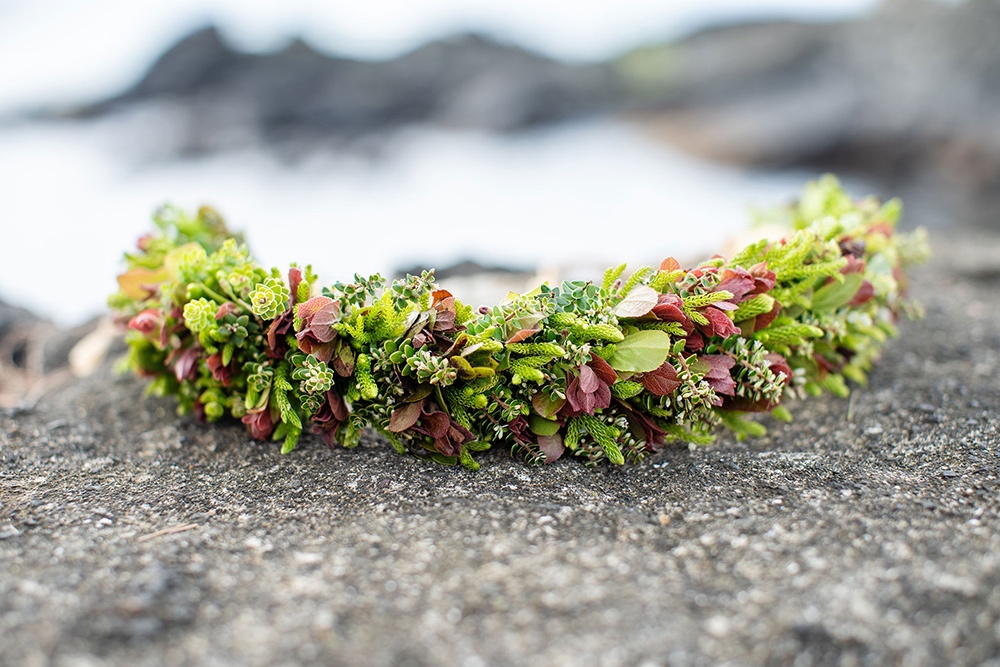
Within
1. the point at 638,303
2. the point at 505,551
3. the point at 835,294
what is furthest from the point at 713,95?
the point at 505,551

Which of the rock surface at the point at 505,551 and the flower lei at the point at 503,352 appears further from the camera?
the flower lei at the point at 503,352

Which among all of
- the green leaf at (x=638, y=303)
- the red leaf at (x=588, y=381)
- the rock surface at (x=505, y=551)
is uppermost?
the green leaf at (x=638, y=303)

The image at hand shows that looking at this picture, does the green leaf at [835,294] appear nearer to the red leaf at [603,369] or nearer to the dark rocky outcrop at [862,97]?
the red leaf at [603,369]

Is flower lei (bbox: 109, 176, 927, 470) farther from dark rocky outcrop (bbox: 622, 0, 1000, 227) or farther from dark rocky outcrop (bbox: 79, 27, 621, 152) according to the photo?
dark rocky outcrop (bbox: 79, 27, 621, 152)

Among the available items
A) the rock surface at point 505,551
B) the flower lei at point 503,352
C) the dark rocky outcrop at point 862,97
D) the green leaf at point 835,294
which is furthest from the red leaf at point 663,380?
the dark rocky outcrop at point 862,97

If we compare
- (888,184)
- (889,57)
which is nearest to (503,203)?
(888,184)
